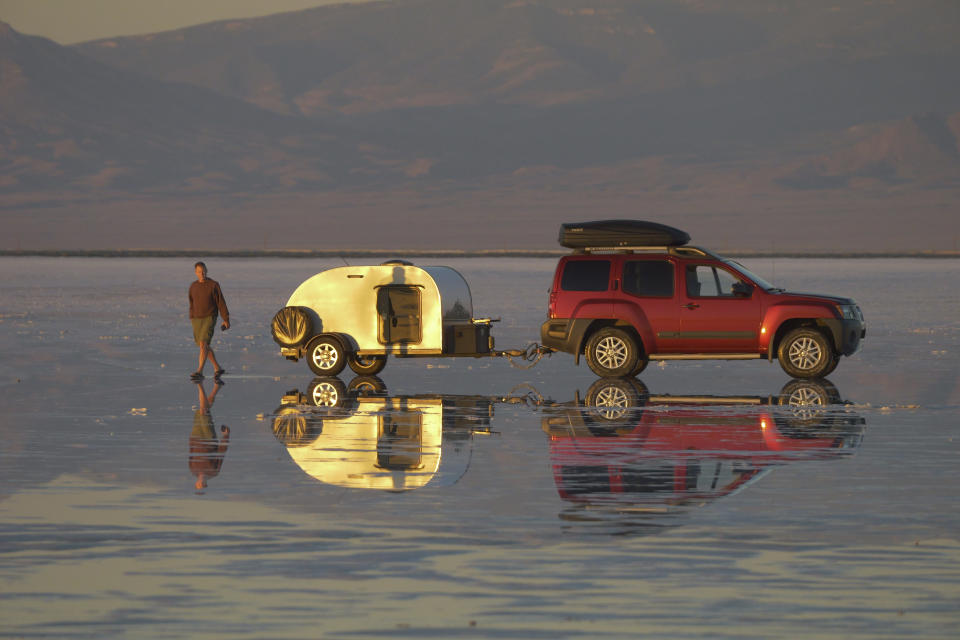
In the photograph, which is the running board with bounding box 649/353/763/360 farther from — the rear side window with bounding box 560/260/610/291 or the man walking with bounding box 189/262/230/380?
the man walking with bounding box 189/262/230/380

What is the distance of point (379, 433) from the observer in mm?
17453

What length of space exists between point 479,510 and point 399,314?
13.3 metres

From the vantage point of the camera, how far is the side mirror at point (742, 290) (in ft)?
80.5

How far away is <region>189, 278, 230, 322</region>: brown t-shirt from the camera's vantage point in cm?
2528

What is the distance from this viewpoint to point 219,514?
39.8 feet

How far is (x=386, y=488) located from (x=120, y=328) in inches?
1085

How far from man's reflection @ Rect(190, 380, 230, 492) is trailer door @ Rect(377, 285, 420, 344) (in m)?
4.88

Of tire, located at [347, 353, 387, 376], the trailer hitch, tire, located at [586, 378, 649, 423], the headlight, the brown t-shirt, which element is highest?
the brown t-shirt

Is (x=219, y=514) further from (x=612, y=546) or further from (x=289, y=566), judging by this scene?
(x=612, y=546)

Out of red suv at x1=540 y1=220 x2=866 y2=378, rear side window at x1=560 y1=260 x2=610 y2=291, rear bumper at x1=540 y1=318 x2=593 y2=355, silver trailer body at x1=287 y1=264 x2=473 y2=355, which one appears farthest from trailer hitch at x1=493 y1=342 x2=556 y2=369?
rear side window at x1=560 y1=260 x2=610 y2=291

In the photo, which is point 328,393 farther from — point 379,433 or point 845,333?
point 845,333

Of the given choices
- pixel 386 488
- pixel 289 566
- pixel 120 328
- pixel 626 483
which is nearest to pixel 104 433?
pixel 386 488

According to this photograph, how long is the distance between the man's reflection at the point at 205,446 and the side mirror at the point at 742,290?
7580mm

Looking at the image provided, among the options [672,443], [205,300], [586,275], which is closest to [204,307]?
[205,300]
